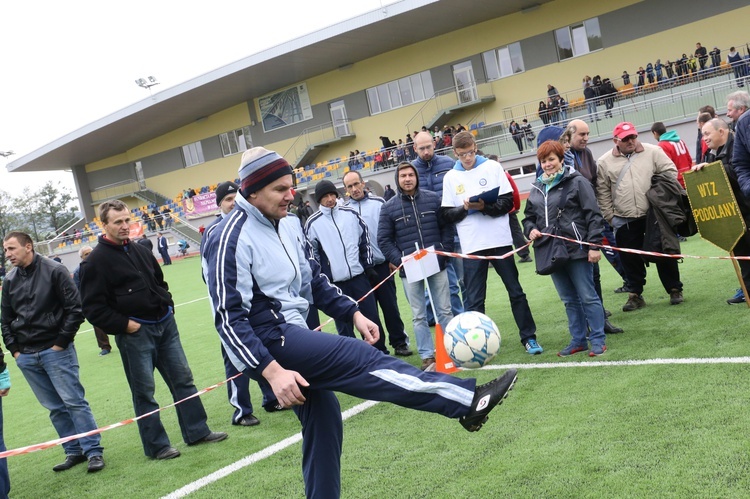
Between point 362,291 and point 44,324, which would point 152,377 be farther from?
point 362,291

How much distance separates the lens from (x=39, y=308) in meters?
6.14

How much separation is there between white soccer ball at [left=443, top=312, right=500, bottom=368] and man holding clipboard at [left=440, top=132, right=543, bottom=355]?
122 centimetres

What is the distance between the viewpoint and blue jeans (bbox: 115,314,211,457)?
19.6ft

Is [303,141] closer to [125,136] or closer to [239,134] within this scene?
[239,134]

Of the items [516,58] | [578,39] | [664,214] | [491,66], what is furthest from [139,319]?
[491,66]

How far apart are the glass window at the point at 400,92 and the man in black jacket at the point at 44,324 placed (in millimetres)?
34268

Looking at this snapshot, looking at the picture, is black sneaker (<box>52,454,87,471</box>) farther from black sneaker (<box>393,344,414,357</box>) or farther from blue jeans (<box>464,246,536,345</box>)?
blue jeans (<box>464,246,536,345</box>)

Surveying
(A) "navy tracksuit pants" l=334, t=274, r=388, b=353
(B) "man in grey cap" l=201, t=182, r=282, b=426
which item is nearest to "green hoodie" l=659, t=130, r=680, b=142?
(A) "navy tracksuit pants" l=334, t=274, r=388, b=353

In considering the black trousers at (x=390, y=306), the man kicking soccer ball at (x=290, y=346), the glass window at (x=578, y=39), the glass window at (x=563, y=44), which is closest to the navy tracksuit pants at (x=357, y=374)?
the man kicking soccer ball at (x=290, y=346)

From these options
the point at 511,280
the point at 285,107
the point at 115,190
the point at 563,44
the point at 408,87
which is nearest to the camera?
the point at 511,280

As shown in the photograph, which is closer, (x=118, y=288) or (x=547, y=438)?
(x=547, y=438)

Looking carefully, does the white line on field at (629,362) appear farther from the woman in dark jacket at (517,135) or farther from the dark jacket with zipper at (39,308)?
the woman in dark jacket at (517,135)

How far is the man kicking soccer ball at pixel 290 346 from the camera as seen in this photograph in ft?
10.8

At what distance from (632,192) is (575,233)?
4.95 feet
